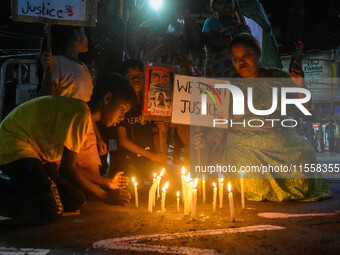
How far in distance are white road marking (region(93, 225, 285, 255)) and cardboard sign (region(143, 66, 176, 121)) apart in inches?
114

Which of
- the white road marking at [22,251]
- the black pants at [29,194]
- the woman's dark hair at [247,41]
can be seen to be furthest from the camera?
the woman's dark hair at [247,41]

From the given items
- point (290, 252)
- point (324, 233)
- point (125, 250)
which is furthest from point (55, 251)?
point (324, 233)

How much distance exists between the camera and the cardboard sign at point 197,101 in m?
5.57

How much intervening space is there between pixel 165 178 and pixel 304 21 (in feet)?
80.0

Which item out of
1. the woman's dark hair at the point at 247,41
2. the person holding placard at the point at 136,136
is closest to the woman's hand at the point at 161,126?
the person holding placard at the point at 136,136

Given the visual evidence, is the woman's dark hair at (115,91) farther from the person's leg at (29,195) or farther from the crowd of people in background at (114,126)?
the person's leg at (29,195)

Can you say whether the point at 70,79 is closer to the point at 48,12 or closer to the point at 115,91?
the point at 115,91

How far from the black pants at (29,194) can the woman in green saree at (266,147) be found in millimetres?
3031

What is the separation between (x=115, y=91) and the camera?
454cm

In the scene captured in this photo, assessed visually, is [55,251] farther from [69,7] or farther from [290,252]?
[69,7]

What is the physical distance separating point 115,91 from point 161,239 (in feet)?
7.41

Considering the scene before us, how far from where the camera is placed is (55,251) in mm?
2619

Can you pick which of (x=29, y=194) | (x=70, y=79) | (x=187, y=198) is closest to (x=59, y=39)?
(x=70, y=79)

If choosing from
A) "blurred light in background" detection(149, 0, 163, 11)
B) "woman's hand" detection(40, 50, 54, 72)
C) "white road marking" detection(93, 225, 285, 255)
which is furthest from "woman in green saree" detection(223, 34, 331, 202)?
"woman's hand" detection(40, 50, 54, 72)
